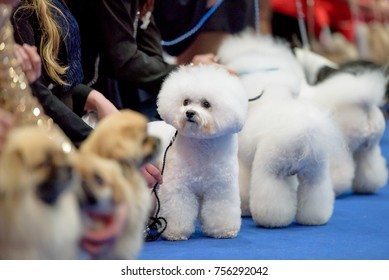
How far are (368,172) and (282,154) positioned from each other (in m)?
0.88

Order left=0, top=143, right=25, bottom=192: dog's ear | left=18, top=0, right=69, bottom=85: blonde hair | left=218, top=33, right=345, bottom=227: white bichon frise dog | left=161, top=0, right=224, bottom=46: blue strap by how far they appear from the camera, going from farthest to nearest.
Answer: left=161, top=0, right=224, bottom=46: blue strap → left=218, top=33, right=345, bottom=227: white bichon frise dog → left=18, top=0, right=69, bottom=85: blonde hair → left=0, top=143, right=25, bottom=192: dog's ear

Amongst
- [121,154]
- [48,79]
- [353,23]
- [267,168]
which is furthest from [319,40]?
[121,154]

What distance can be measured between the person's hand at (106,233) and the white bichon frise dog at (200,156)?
0.88m

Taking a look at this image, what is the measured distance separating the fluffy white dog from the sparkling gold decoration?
1581mm

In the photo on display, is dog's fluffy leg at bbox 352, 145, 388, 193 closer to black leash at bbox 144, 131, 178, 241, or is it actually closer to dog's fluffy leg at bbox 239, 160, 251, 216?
dog's fluffy leg at bbox 239, 160, 251, 216

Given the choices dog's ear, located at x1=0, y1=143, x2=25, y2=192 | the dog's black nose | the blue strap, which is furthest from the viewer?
the blue strap

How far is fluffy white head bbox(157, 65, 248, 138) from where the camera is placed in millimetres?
1856

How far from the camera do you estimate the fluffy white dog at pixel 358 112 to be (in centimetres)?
272

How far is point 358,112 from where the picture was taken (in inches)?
108

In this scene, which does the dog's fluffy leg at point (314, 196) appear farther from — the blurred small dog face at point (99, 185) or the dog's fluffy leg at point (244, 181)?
the blurred small dog face at point (99, 185)

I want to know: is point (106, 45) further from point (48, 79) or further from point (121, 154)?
point (121, 154)

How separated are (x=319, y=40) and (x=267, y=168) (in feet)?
9.64


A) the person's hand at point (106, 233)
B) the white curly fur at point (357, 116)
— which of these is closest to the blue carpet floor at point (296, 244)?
the white curly fur at point (357, 116)

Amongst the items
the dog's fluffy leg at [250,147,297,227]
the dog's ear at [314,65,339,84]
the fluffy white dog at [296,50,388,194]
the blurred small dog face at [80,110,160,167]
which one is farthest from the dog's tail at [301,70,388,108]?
the blurred small dog face at [80,110,160,167]
